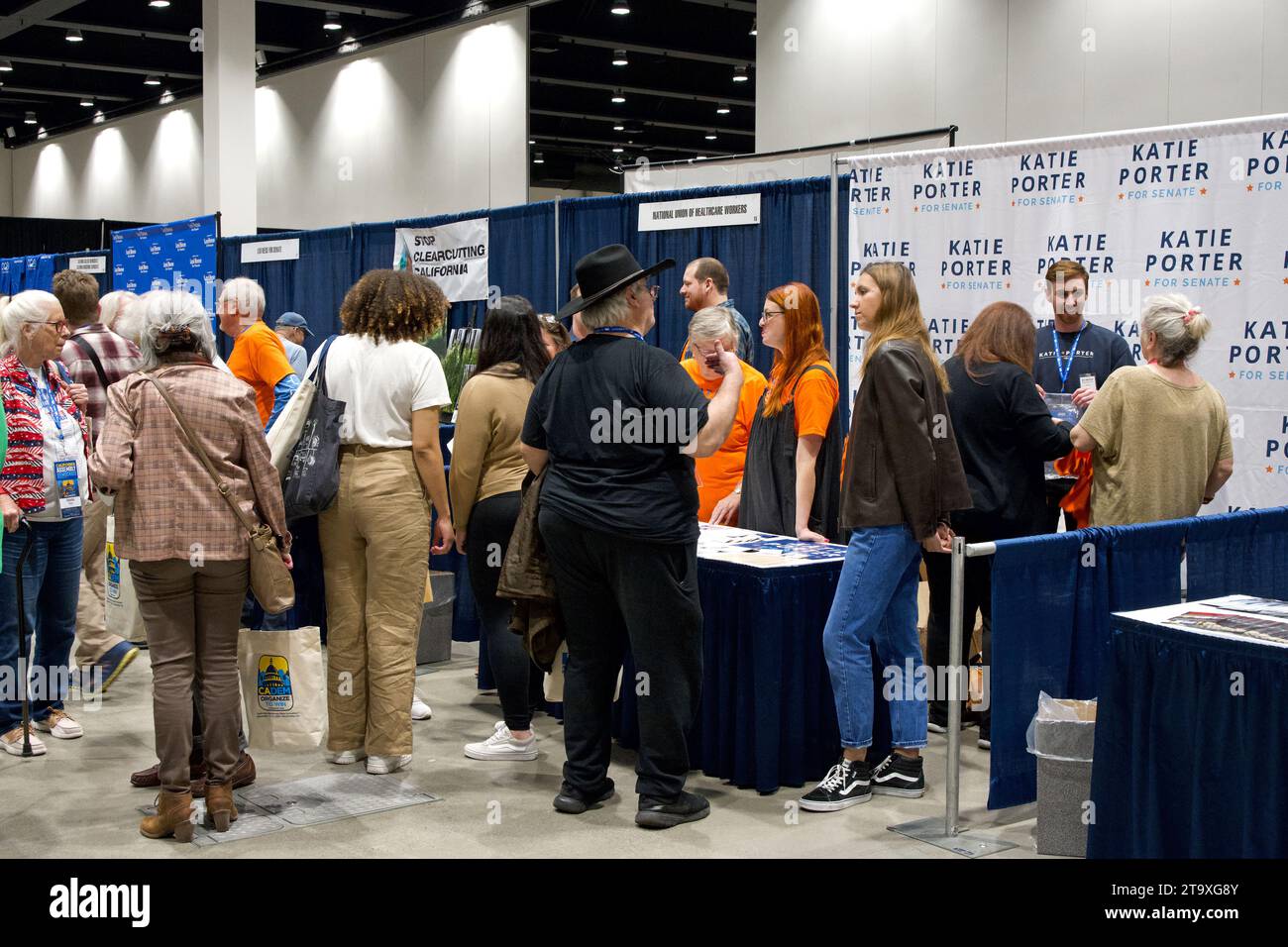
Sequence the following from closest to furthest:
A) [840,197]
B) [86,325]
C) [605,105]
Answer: [86,325] < [840,197] < [605,105]

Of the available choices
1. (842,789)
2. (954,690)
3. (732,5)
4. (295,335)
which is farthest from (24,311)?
(732,5)

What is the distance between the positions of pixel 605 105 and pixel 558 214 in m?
7.45

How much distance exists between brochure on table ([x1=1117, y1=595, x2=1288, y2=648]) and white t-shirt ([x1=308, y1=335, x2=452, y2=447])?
211 centimetres

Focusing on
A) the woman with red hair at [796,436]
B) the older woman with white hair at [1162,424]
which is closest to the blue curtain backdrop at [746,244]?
the woman with red hair at [796,436]

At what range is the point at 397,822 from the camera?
3643mm

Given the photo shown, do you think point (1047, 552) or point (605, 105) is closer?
point (1047, 552)

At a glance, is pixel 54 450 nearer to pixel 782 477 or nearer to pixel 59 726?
pixel 59 726

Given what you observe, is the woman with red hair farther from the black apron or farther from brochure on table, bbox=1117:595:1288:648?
brochure on table, bbox=1117:595:1288:648

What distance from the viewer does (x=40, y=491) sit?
4.10 meters

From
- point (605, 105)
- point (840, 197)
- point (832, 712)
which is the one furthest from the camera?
point (605, 105)

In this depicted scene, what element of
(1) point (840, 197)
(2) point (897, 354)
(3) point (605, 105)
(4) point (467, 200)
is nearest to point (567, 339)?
(1) point (840, 197)

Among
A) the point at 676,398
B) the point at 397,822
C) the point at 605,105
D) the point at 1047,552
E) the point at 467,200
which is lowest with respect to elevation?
the point at 397,822

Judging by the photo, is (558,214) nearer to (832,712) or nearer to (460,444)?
(460,444)
